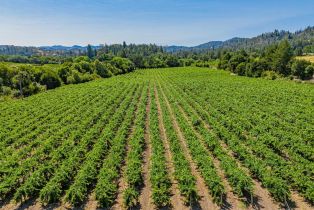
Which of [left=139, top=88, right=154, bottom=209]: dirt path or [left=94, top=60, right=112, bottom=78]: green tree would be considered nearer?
[left=139, top=88, right=154, bottom=209]: dirt path

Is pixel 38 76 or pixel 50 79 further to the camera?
pixel 50 79

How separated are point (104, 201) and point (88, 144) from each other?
9304mm

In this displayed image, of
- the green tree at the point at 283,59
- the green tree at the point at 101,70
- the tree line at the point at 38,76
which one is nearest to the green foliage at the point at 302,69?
the green tree at the point at 283,59

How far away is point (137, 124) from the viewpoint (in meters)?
27.6

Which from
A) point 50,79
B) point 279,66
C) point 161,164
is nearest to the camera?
point 161,164

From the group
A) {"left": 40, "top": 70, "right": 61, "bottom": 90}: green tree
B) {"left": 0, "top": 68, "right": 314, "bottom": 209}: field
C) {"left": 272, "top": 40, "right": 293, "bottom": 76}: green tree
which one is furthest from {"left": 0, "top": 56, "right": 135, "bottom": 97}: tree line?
{"left": 272, "top": 40, "right": 293, "bottom": 76}: green tree

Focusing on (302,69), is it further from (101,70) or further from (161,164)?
(161,164)

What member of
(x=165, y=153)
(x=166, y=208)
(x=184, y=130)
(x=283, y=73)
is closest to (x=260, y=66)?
(x=283, y=73)

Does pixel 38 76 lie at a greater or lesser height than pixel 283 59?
lesser

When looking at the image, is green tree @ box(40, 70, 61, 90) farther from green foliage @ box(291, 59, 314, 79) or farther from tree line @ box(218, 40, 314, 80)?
green foliage @ box(291, 59, 314, 79)

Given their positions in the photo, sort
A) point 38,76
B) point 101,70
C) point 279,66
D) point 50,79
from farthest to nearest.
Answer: point 101,70
point 279,66
point 50,79
point 38,76

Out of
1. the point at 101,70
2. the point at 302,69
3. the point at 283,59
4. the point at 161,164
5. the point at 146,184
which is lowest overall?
the point at 101,70

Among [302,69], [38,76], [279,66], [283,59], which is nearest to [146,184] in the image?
[38,76]

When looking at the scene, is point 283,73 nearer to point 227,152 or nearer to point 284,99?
point 284,99
